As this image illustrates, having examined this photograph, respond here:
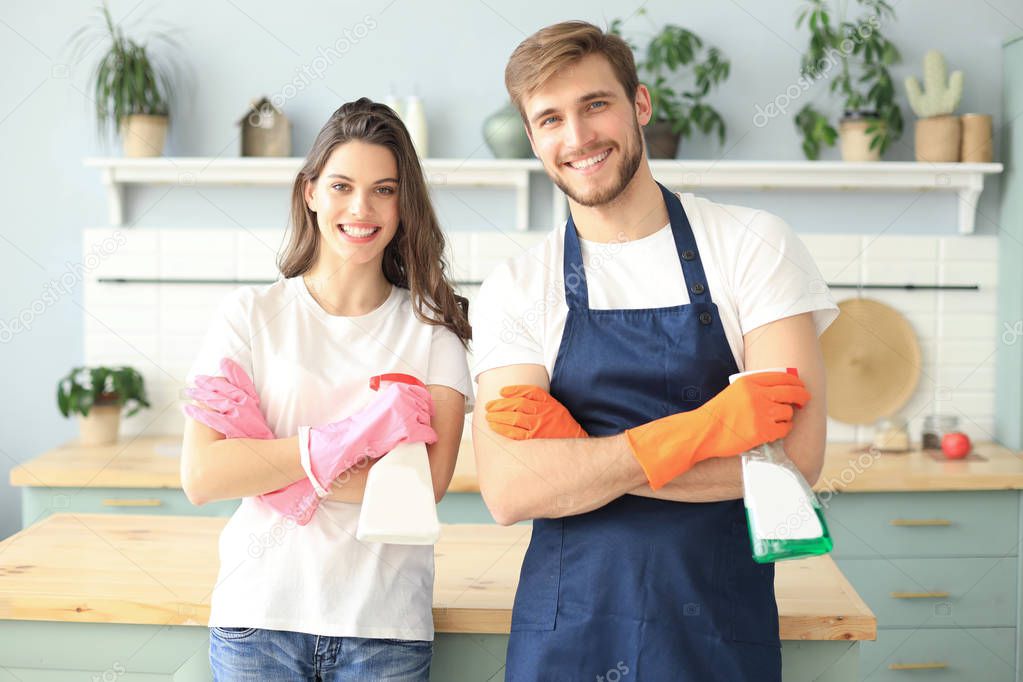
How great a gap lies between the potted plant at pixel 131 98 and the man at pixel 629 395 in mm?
1992

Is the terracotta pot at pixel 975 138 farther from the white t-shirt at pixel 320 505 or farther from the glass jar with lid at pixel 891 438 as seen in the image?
the white t-shirt at pixel 320 505

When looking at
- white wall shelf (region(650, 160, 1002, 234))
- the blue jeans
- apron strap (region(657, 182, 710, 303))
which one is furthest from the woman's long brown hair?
white wall shelf (region(650, 160, 1002, 234))

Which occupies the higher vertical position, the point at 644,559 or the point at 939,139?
the point at 939,139

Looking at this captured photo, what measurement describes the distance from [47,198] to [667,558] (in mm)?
2638

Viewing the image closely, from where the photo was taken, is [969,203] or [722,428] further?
[969,203]

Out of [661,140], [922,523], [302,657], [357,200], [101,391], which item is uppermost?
[661,140]

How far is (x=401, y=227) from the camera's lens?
1.54 m

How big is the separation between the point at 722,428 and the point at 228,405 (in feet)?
2.15

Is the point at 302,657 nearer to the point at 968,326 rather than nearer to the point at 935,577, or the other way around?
the point at 935,577

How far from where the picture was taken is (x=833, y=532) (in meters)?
2.74

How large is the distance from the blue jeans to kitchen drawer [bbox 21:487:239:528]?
4.62ft

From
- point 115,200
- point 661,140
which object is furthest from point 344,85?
point 661,140

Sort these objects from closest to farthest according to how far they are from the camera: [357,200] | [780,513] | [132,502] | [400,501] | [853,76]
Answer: [780,513], [400,501], [357,200], [132,502], [853,76]

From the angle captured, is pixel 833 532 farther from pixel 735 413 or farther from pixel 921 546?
pixel 735 413
